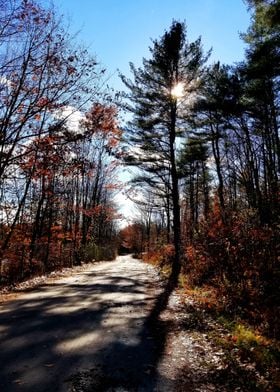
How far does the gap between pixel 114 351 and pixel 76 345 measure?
783 millimetres

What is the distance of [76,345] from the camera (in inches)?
276

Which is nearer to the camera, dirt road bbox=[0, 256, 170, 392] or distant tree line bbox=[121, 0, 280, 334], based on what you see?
dirt road bbox=[0, 256, 170, 392]

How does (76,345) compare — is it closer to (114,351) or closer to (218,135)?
(114,351)

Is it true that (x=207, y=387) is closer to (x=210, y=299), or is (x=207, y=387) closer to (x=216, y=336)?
(x=216, y=336)

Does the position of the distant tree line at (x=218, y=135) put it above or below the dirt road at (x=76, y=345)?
above

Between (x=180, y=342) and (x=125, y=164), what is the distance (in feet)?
55.0

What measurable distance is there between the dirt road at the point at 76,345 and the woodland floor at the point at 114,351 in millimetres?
14

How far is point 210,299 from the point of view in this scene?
472 inches

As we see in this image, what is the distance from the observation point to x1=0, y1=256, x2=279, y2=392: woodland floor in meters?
5.31

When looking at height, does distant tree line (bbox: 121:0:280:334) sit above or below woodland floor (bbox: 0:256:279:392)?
above

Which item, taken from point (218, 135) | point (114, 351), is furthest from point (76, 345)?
point (218, 135)

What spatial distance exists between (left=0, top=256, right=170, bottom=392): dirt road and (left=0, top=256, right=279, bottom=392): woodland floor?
14 millimetres

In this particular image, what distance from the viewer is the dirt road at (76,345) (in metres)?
5.27

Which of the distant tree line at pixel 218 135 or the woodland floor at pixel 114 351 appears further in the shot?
the distant tree line at pixel 218 135
